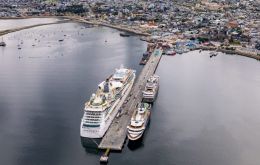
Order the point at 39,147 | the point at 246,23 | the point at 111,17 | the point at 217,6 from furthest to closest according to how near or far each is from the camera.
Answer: the point at 217,6 < the point at 111,17 < the point at 246,23 < the point at 39,147

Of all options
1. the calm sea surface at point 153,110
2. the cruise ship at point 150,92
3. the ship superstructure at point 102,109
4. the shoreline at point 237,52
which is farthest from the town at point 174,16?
the ship superstructure at point 102,109

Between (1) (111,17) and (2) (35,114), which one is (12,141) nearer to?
(2) (35,114)

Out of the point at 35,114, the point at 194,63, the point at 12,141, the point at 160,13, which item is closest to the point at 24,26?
the point at 160,13

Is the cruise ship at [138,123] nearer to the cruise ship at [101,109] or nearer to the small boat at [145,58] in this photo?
the cruise ship at [101,109]

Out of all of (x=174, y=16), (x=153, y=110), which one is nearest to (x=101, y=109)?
(x=153, y=110)

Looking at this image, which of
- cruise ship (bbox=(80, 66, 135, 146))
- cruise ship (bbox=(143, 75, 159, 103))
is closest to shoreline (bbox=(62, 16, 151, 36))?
cruise ship (bbox=(143, 75, 159, 103))
